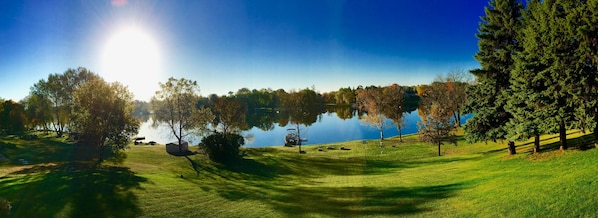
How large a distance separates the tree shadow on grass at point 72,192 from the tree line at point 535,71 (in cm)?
2654

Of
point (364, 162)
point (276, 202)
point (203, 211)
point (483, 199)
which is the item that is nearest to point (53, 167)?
point (203, 211)

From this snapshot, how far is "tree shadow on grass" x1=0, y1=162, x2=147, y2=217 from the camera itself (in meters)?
17.1

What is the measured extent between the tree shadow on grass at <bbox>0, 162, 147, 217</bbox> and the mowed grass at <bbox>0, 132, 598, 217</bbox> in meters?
0.05

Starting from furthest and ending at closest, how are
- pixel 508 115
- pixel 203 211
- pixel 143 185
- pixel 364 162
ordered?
1. pixel 364 162
2. pixel 508 115
3. pixel 143 185
4. pixel 203 211

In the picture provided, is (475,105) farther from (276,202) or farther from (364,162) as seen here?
(276,202)

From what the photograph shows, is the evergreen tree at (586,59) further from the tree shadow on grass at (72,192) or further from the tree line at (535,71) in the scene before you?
the tree shadow on grass at (72,192)

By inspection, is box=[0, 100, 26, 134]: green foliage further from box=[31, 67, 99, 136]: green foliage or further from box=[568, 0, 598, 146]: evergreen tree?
box=[568, 0, 598, 146]: evergreen tree

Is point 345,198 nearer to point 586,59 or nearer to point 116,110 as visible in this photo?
point 586,59

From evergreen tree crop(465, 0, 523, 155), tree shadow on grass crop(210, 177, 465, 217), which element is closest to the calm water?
evergreen tree crop(465, 0, 523, 155)

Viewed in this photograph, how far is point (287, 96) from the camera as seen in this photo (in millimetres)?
65250

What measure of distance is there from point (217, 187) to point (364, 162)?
769 inches

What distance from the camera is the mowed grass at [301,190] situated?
594 inches

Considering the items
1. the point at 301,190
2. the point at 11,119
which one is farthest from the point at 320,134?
the point at 11,119

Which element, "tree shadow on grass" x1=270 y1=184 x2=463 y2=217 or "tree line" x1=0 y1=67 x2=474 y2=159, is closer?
"tree shadow on grass" x1=270 y1=184 x2=463 y2=217
